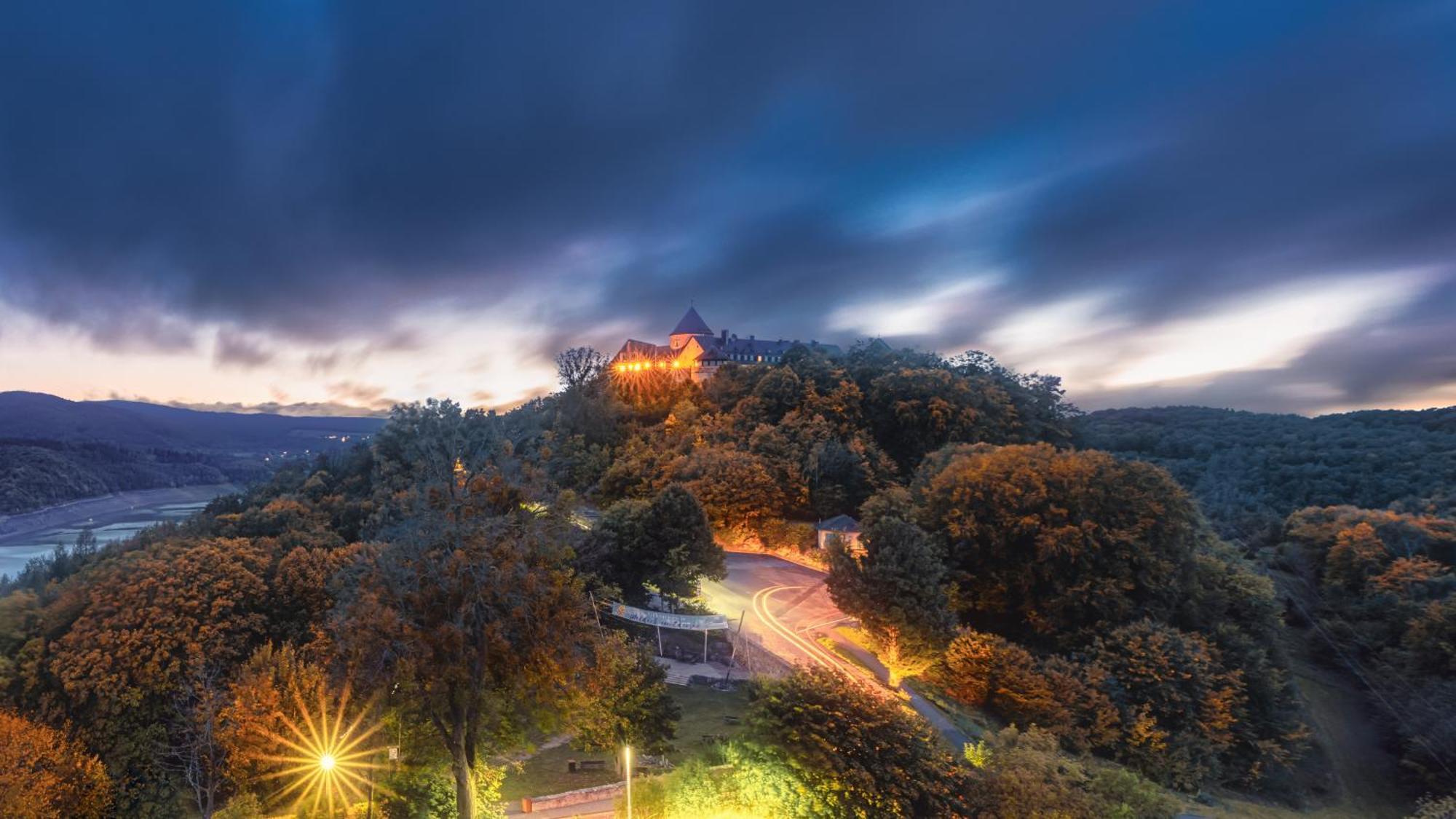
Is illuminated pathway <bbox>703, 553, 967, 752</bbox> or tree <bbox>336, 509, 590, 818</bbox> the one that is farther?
illuminated pathway <bbox>703, 553, 967, 752</bbox>

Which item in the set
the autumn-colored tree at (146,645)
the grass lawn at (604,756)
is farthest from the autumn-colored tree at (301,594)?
the grass lawn at (604,756)

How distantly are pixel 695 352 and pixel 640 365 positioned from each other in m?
7.05

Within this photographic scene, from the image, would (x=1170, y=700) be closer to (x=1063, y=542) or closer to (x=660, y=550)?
(x=1063, y=542)

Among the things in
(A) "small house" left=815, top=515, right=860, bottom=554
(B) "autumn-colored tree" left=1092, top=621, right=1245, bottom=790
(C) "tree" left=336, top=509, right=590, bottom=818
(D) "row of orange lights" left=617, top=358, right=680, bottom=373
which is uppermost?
(D) "row of orange lights" left=617, top=358, right=680, bottom=373

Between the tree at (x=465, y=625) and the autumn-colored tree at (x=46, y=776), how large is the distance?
1028 cm

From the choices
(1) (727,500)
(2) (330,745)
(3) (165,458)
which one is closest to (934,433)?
(1) (727,500)

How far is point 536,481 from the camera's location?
1695cm

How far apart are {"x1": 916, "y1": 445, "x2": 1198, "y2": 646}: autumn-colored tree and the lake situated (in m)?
64.3

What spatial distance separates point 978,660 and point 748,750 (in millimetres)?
13991

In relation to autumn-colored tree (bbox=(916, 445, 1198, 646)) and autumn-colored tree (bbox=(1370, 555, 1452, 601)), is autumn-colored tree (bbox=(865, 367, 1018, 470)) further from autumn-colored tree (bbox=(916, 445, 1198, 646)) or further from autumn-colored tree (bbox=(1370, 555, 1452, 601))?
autumn-colored tree (bbox=(1370, 555, 1452, 601))

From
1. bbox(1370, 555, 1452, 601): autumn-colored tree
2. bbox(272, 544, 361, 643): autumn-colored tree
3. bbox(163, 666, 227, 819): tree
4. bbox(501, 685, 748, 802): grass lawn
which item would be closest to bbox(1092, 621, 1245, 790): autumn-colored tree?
bbox(1370, 555, 1452, 601): autumn-colored tree

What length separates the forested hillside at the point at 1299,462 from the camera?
5438 cm

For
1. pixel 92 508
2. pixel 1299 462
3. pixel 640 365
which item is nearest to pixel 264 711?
pixel 640 365

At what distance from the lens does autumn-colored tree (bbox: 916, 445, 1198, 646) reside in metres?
30.8
